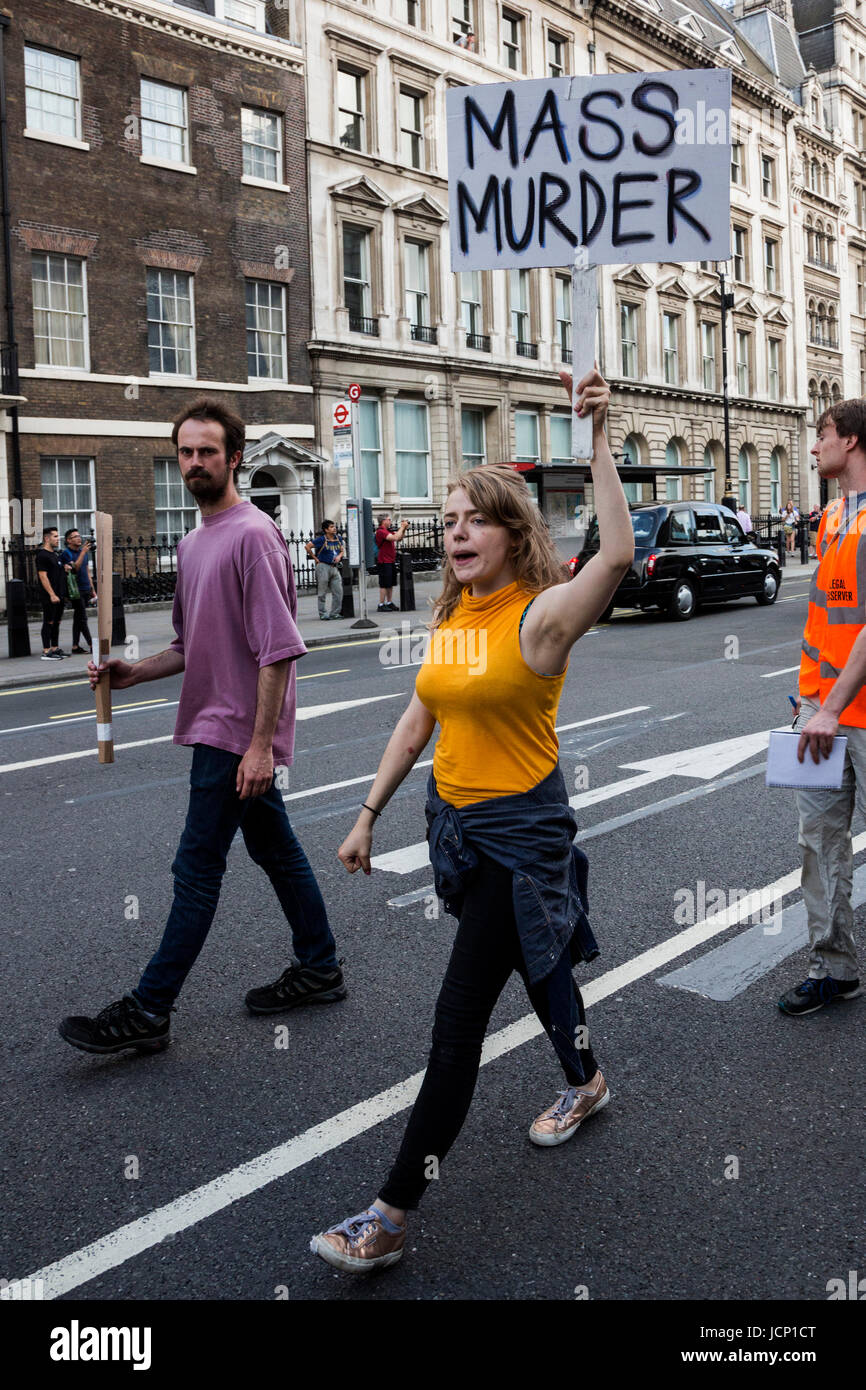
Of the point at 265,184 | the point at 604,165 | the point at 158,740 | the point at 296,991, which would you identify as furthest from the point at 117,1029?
the point at 265,184

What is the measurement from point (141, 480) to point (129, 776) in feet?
57.3

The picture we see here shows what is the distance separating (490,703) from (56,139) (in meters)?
24.0

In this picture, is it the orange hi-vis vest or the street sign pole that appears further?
the street sign pole

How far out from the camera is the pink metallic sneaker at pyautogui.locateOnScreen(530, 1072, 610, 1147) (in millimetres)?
3242

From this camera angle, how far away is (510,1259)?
8.96 ft

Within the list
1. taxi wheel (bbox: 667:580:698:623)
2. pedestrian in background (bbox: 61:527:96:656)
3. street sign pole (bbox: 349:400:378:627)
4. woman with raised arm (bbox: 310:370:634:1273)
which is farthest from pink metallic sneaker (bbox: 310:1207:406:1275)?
taxi wheel (bbox: 667:580:698:623)

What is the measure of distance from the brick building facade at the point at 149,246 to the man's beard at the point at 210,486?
64.0 ft

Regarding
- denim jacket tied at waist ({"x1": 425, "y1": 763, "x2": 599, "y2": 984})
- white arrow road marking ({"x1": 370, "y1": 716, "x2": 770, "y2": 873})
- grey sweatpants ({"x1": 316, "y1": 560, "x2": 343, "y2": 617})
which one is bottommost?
white arrow road marking ({"x1": 370, "y1": 716, "x2": 770, "y2": 873})

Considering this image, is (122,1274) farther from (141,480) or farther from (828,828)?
(141,480)

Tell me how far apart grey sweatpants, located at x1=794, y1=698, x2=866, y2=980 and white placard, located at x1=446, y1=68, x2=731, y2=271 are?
1.66 metres

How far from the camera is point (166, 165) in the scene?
2503 cm

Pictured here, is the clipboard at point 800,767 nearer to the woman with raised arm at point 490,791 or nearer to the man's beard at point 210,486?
the woman with raised arm at point 490,791

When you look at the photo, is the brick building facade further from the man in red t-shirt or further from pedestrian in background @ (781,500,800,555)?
pedestrian in background @ (781,500,800,555)

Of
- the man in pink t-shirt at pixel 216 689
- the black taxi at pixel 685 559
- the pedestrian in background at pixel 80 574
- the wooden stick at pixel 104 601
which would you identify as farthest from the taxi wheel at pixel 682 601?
the wooden stick at pixel 104 601
